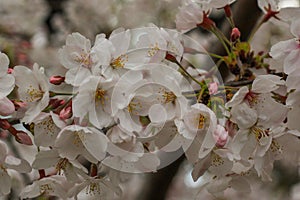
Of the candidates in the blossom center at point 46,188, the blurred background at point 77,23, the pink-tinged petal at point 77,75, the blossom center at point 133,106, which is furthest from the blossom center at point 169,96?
the blurred background at point 77,23

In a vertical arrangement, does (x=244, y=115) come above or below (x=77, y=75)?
below

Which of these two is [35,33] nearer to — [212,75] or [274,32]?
[274,32]

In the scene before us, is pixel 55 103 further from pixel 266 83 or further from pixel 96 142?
pixel 266 83

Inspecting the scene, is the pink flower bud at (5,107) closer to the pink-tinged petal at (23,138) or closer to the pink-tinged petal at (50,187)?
the pink-tinged petal at (23,138)

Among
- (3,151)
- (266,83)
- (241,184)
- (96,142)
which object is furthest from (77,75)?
(241,184)

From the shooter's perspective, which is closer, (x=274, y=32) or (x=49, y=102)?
(x=49, y=102)

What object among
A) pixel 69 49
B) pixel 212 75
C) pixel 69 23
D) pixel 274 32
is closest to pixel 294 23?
pixel 212 75
